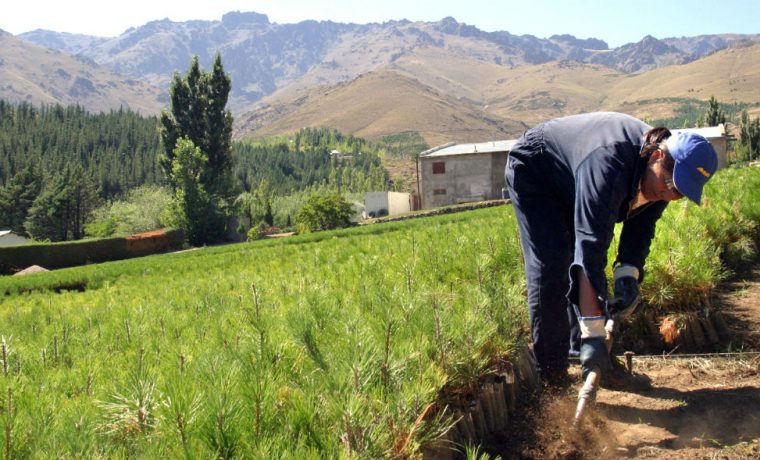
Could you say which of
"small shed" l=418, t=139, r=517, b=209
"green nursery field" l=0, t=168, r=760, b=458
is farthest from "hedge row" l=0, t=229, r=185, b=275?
"green nursery field" l=0, t=168, r=760, b=458

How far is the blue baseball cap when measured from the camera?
2.53 meters

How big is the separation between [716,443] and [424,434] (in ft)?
4.49

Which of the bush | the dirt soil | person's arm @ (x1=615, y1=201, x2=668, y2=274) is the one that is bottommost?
the bush

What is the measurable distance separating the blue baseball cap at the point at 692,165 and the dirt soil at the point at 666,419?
107 cm

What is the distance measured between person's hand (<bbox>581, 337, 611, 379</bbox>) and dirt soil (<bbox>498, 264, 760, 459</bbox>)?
292 millimetres

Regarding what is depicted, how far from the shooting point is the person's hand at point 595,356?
2.59 meters

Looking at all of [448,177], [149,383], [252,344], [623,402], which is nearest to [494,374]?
[623,402]

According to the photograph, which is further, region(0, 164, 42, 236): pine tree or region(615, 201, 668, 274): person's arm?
region(0, 164, 42, 236): pine tree

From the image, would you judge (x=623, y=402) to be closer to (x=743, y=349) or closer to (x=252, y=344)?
(x=743, y=349)

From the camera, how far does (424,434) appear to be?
2186 mm

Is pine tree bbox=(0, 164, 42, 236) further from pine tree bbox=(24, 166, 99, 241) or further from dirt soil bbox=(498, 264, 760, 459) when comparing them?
dirt soil bbox=(498, 264, 760, 459)

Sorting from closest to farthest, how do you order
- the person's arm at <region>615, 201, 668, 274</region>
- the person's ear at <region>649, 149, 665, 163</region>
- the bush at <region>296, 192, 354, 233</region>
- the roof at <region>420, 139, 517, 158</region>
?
the person's ear at <region>649, 149, 665, 163</region>
the person's arm at <region>615, 201, 668, 274</region>
the bush at <region>296, 192, 354, 233</region>
the roof at <region>420, 139, 517, 158</region>

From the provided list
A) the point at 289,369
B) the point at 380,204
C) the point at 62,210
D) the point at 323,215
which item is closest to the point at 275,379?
the point at 289,369

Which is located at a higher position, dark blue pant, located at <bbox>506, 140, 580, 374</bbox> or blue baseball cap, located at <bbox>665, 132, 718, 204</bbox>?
Result: blue baseball cap, located at <bbox>665, 132, 718, 204</bbox>
